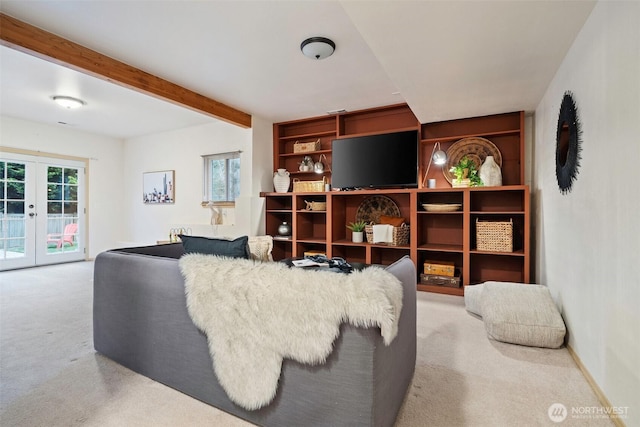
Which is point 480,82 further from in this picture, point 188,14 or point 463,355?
point 188,14

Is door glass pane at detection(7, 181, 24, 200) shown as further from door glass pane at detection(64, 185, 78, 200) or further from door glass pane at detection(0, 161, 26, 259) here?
door glass pane at detection(64, 185, 78, 200)

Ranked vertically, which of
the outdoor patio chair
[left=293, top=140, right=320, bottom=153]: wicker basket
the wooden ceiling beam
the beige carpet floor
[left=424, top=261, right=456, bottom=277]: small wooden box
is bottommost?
the beige carpet floor

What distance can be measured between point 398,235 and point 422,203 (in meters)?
0.60

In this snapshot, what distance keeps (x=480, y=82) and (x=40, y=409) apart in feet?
12.0

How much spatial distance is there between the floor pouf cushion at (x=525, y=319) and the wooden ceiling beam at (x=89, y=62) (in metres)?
3.70

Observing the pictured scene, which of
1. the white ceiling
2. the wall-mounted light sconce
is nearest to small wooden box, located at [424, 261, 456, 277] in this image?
the wall-mounted light sconce

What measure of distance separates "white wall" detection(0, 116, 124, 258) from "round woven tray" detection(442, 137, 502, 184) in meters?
6.19

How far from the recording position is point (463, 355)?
211 cm

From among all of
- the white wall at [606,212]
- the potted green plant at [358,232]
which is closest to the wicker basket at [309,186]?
the potted green plant at [358,232]

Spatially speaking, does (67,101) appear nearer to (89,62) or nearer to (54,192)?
(89,62)

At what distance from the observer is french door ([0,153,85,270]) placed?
497 centimetres

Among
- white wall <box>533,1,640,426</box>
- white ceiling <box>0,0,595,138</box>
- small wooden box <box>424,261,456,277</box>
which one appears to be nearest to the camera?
white wall <box>533,1,640,426</box>

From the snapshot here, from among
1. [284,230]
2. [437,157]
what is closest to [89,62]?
[284,230]

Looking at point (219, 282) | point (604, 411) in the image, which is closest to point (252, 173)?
point (219, 282)
